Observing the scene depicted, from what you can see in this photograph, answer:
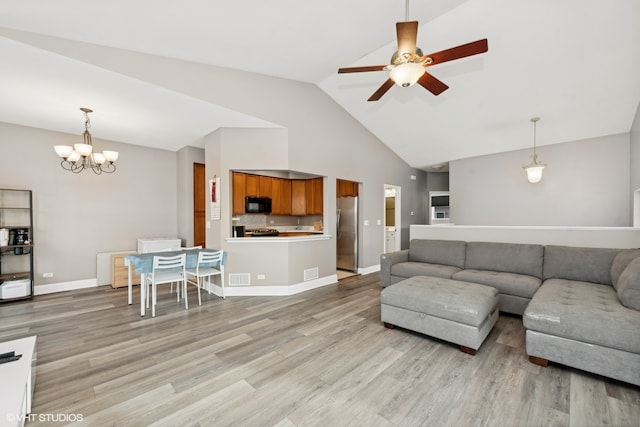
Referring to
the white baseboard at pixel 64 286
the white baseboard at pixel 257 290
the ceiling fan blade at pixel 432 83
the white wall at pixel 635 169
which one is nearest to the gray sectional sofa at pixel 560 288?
the white baseboard at pixel 257 290

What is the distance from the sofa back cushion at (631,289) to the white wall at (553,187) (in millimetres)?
3297

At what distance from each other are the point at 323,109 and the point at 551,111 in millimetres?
3829

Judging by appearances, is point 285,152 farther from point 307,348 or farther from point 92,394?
point 92,394

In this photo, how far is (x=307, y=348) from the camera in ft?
8.47

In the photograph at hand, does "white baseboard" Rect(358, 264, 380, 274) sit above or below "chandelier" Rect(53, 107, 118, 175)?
below

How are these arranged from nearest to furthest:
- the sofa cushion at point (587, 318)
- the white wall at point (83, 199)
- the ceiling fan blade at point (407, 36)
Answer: the sofa cushion at point (587, 318)
the ceiling fan blade at point (407, 36)
the white wall at point (83, 199)

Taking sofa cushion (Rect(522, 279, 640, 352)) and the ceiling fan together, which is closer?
sofa cushion (Rect(522, 279, 640, 352))

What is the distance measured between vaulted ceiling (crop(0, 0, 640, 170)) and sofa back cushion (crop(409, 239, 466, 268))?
240cm

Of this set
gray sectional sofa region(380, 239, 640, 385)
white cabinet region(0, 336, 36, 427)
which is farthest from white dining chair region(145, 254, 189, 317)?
gray sectional sofa region(380, 239, 640, 385)

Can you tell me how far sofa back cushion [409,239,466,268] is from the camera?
4.22 metres

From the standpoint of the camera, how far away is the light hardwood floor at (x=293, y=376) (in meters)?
1.72

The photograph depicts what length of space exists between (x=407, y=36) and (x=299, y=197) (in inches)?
186

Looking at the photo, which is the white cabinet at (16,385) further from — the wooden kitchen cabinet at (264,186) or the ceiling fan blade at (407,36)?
the wooden kitchen cabinet at (264,186)

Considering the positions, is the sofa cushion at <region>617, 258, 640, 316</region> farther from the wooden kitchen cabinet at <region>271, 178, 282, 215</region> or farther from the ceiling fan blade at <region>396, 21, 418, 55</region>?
the wooden kitchen cabinet at <region>271, 178, 282, 215</region>
